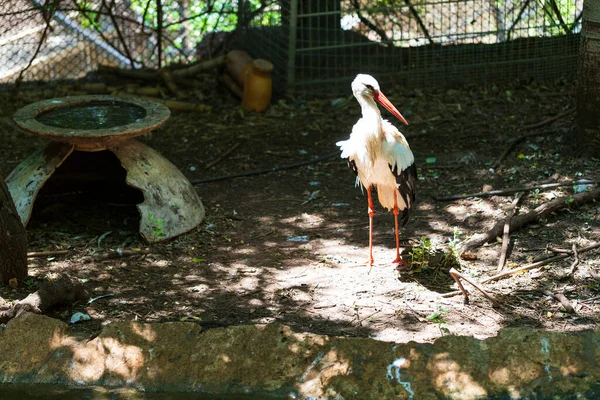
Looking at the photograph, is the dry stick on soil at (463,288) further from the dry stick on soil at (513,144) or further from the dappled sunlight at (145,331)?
the dry stick on soil at (513,144)

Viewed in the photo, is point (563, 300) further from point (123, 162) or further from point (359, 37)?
point (359, 37)

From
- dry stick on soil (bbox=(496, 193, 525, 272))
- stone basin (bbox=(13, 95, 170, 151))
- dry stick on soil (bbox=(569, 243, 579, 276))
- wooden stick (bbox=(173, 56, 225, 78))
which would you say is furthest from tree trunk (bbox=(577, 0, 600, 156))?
wooden stick (bbox=(173, 56, 225, 78))

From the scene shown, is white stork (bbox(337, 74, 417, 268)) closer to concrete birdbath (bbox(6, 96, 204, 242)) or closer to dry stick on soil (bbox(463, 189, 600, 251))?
dry stick on soil (bbox(463, 189, 600, 251))

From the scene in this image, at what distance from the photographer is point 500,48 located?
9.48 meters

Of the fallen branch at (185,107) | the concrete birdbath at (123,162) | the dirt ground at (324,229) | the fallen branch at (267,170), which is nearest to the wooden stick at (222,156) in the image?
the dirt ground at (324,229)

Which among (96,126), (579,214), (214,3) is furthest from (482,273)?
(214,3)

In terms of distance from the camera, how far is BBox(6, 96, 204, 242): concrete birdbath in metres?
5.94

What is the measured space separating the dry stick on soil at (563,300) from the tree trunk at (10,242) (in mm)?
3371

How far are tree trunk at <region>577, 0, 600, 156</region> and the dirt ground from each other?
0.67 ft

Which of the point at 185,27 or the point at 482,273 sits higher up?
the point at 185,27

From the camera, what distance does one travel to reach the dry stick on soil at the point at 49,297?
4.69 meters

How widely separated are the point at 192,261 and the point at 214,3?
15.7 feet

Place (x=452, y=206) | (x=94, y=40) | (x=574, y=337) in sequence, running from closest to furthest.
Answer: (x=574, y=337) → (x=452, y=206) → (x=94, y=40)

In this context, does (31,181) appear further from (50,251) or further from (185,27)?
(185,27)
